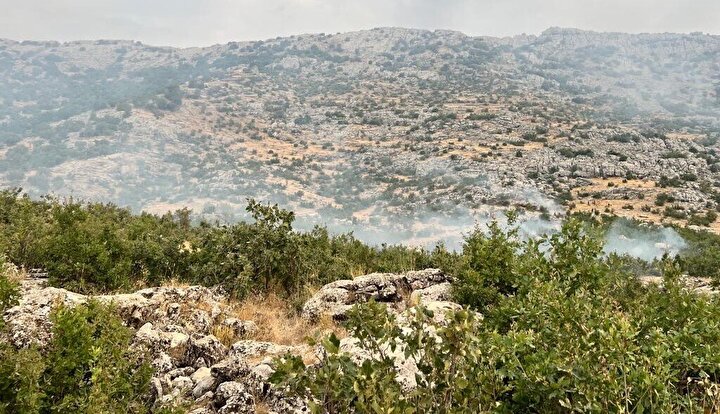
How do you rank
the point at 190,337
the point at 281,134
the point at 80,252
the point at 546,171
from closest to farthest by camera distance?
1. the point at 190,337
2. the point at 80,252
3. the point at 546,171
4. the point at 281,134

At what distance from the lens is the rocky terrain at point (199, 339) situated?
369cm

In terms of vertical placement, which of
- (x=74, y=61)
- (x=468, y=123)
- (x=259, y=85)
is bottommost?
(x=468, y=123)

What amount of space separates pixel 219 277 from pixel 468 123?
5082 cm

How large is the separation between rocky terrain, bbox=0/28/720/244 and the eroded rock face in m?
20.3

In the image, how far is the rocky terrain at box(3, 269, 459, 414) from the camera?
3.69m

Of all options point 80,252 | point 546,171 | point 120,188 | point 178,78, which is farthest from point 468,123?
point 178,78

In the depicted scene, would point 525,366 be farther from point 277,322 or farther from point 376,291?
point 376,291

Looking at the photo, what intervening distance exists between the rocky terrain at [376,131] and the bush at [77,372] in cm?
2535

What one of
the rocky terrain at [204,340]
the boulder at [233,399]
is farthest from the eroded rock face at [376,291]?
the boulder at [233,399]

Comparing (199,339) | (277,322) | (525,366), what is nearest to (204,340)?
(199,339)

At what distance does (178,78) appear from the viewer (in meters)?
91.5

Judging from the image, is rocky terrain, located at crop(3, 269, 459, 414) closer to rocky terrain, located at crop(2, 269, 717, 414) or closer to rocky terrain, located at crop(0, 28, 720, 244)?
rocky terrain, located at crop(2, 269, 717, 414)

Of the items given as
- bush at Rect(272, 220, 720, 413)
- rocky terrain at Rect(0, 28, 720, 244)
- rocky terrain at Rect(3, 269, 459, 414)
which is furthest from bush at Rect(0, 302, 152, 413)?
rocky terrain at Rect(0, 28, 720, 244)

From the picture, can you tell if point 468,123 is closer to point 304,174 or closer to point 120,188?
point 304,174
